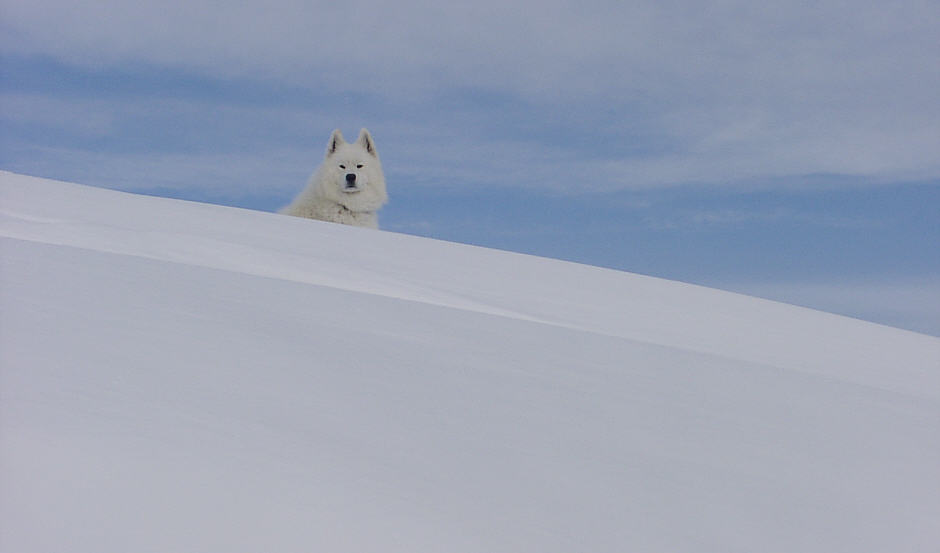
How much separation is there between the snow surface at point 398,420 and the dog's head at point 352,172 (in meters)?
2.77

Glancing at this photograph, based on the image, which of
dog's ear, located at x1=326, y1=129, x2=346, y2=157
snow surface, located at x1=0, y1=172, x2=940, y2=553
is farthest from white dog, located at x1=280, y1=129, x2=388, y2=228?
snow surface, located at x1=0, y1=172, x2=940, y2=553

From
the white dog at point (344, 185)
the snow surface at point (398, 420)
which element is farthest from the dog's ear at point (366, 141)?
the snow surface at point (398, 420)

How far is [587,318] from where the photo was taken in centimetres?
188

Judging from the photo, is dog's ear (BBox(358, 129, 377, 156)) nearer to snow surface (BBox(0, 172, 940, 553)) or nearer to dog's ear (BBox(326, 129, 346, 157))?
dog's ear (BBox(326, 129, 346, 157))

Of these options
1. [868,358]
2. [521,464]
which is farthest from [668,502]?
[868,358]

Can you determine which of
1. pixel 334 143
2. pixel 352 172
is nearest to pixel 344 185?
pixel 352 172

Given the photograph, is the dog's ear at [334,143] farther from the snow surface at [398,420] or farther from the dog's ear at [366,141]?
the snow surface at [398,420]

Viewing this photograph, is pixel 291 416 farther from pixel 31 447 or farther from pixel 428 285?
pixel 428 285

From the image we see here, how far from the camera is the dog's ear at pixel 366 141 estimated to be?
15.6ft

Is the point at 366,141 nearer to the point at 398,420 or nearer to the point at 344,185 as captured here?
the point at 344,185

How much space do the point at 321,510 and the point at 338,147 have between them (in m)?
3.91

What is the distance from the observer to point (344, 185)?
15.5 feet

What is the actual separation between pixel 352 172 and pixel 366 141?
0.73 feet

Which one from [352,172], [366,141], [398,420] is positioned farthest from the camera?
[366,141]
